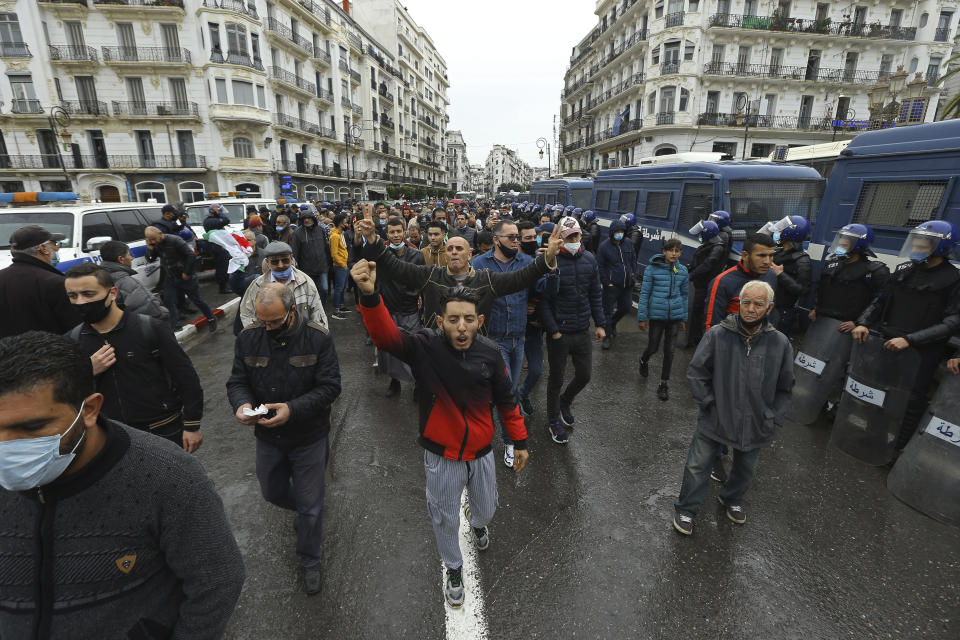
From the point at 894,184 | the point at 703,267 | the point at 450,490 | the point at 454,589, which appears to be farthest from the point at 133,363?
the point at 894,184

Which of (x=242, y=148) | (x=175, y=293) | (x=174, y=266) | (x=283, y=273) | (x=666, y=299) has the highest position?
(x=242, y=148)

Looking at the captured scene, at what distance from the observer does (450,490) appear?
107 inches

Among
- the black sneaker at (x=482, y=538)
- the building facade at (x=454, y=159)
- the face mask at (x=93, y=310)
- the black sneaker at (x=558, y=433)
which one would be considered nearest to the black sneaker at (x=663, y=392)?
the black sneaker at (x=558, y=433)

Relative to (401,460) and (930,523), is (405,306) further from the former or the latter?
(930,523)

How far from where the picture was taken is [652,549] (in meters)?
3.25

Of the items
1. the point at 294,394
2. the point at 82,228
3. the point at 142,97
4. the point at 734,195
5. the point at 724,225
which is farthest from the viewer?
the point at 142,97

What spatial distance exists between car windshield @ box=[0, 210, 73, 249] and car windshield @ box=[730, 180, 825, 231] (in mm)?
12121

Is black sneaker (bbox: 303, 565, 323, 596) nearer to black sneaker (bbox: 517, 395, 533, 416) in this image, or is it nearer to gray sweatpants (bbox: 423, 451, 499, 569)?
gray sweatpants (bbox: 423, 451, 499, 569)

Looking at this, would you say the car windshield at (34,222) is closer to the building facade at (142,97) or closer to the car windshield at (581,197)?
the car windshield at (581,197)

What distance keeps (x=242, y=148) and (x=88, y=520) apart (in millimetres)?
36830

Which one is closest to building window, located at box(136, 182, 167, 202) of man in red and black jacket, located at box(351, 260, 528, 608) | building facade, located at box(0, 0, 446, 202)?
building facade, located at box(0, 0, 446, 202)

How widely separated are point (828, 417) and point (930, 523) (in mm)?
1734

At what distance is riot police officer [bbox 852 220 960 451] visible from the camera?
3.85 m

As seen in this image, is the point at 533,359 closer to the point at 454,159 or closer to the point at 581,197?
the point at 581,197
